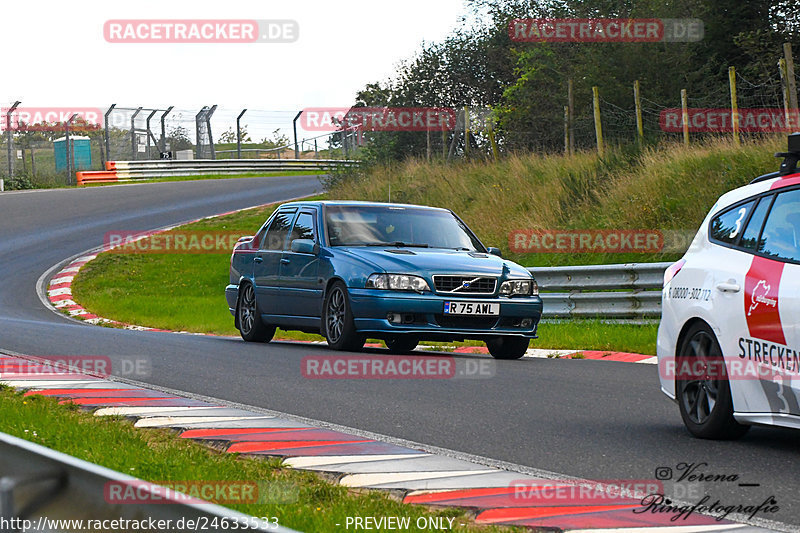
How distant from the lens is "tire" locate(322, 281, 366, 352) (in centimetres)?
1226

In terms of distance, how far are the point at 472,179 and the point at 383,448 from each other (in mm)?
20912

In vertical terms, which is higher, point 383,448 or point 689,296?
point 689,296

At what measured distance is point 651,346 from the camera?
44.4ft

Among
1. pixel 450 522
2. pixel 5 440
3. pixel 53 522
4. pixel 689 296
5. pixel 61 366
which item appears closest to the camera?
pixel 53 522

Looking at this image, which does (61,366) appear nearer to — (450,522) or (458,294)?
(458,294)

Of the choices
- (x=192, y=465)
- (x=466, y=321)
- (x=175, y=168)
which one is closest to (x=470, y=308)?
(x=466, y=321)

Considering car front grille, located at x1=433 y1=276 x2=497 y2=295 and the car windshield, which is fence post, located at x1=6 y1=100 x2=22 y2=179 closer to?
the car windshield

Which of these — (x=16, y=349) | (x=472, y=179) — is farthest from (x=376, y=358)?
(x=472, y=179)

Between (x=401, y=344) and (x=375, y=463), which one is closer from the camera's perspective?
(x=375, y=463)

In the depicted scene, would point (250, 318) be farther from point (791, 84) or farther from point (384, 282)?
point (791, 84)

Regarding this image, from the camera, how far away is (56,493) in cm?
323

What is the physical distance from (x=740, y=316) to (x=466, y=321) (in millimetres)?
5757

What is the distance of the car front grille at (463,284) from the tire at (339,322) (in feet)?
3.16

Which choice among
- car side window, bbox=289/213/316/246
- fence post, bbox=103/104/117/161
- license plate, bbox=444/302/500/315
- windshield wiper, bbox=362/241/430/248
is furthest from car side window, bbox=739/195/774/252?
fence post, bbox=103/104/117/161
